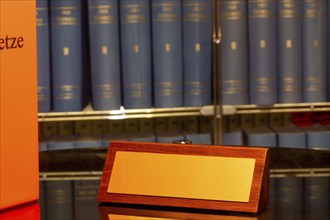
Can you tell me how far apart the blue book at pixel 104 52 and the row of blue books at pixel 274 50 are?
1.28 feet

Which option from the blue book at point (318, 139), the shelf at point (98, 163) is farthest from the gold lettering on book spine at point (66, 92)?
the shelf at point (98, 163)

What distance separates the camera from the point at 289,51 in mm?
2975

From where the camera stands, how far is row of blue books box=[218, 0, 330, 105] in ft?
9.66

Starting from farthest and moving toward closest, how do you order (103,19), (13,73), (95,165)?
(103,19), (95,165), (13,73)

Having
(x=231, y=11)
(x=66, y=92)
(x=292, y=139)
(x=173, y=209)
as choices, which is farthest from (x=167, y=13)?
(x=173, y=209)

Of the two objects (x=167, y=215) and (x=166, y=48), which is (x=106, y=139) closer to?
(x=166, y=48)

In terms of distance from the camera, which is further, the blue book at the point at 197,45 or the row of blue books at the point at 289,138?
the row of blue books at the point at 289,138

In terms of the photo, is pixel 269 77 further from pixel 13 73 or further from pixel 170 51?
pixel 13 73

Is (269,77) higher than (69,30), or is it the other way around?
(69,30)

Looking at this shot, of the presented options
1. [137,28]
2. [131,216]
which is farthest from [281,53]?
[131,216]

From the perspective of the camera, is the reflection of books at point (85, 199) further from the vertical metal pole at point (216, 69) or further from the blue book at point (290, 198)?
the vertical metal pole at point (216, 69)

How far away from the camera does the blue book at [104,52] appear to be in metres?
2.88

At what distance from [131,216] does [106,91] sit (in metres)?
1.97

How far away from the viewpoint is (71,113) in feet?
9.65
